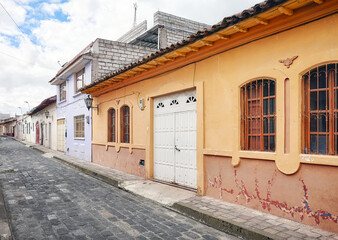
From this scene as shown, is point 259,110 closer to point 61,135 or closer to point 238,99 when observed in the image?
point 238,99

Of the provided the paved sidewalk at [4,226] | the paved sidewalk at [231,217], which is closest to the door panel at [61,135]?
the paved sidewalk at [231,217]

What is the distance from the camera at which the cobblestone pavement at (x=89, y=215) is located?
4262mm

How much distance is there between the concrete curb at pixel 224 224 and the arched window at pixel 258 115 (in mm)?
1554

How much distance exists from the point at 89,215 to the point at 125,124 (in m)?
5.36

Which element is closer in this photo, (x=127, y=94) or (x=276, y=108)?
(x=276, y=108)

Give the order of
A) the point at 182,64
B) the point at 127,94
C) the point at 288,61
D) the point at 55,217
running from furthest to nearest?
the point at 127,94 → the point at 182,64 → the point at 55,217 → the point at 288,61

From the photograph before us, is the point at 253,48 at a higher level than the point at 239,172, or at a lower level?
higher

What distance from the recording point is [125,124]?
33.6 ft

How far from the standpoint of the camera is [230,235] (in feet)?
13.9

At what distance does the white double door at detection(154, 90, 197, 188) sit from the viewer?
268 inches

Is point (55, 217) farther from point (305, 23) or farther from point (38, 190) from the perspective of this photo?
point (305, 23)

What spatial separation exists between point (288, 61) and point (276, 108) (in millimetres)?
837

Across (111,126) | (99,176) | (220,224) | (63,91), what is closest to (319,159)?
(220,224)

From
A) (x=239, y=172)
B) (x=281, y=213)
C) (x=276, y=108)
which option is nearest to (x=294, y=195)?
(x=281, y=213)
